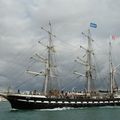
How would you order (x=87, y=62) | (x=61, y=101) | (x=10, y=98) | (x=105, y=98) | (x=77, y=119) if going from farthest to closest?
(x=87, y=62)
(x=105, y=98)
(x=61, y=101)
(x=10, y=98)
(x=77, y=119)

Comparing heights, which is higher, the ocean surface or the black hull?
the black hull

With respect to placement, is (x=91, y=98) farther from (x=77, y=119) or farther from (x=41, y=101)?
(x=77, y=119)

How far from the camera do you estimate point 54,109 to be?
4493 inches

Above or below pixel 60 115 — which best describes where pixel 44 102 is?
above

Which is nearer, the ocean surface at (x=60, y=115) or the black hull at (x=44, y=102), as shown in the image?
the ocean surface at (x=60, y=115)

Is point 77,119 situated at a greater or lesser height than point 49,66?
lesser

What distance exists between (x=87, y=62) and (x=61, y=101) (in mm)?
34631

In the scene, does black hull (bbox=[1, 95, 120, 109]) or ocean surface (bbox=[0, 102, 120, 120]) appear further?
black hull (bbox=[1, 95, 120, 109])

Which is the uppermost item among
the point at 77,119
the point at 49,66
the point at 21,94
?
the point at 49,66

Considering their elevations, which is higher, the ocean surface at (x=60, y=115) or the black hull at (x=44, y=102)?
the black hull at (x=44, y=102)

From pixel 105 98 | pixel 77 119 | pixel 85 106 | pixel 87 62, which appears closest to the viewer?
pixel 77 119

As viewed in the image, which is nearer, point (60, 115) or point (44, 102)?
point (60, 115)

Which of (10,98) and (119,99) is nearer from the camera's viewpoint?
(10,98)

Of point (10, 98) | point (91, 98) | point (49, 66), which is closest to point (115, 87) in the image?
point (91, 98)
